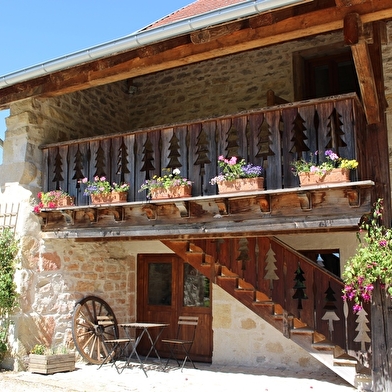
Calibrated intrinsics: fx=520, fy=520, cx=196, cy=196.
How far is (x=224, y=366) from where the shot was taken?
7.46 metres

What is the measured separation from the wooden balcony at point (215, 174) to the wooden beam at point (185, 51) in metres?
0.73

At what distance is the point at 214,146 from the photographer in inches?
239

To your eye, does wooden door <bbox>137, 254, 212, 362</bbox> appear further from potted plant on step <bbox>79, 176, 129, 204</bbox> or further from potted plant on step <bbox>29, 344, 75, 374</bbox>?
potted plant on step <bbox>79, 176, 129, 204</bbox>

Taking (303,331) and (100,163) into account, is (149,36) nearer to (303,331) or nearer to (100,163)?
(100,163)

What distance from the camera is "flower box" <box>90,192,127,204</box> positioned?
6.51 metres

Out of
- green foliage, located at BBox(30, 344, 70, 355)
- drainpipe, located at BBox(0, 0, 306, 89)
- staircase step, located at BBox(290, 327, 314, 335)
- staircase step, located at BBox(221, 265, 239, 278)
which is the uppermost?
drainpipe, located at BBox(0, 0, 306, 89)

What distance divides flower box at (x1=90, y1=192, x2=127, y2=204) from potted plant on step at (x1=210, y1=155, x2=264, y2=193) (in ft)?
4.28

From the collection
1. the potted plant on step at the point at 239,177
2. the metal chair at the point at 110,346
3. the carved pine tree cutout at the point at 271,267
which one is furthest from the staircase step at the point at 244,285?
the metal chair at the point at 110,346

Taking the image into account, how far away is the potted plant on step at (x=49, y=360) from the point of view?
21.9ft

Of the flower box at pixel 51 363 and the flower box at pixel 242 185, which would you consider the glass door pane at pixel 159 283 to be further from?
the flower box at pixel 242 185

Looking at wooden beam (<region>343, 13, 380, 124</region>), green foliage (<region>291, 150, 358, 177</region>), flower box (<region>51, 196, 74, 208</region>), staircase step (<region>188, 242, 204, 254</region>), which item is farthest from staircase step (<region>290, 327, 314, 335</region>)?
flower box (<region>51, 196, 74, 208</region>)

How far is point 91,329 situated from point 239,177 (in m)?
3.49

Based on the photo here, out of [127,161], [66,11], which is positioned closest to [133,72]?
[127,161]

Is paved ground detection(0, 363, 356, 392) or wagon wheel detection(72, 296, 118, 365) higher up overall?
wagon wheel detection(72, 296, 118, 365)
